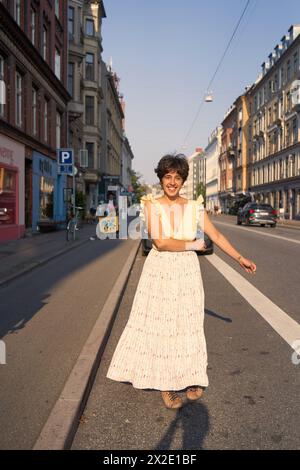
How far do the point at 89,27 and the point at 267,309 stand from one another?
40965 millimetres

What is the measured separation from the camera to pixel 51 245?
15.2 metres

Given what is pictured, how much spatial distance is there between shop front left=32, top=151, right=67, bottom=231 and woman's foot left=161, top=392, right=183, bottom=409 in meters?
18.4

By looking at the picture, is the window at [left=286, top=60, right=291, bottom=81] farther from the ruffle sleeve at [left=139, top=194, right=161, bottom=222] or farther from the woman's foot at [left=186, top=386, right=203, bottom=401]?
the woman's foot at [left=186, top=386, right=203, bottom=401]

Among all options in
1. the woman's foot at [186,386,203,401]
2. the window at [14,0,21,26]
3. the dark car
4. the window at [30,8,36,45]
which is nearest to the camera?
the woman's foot at [186,386,203,401]

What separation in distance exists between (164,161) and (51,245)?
12.4 m

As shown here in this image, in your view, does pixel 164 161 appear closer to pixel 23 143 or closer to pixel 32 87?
pixel 23 143

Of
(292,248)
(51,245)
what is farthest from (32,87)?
(292,248)

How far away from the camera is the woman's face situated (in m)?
3.25

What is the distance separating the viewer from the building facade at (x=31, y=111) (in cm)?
1663

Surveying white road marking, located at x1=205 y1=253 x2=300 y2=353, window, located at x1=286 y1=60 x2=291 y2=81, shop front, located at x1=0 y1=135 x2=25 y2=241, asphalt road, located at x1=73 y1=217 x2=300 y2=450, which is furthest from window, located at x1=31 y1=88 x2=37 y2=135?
window, located at x1=286 y1=60 x2=291 y2=81

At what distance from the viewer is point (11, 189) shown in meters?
17.4

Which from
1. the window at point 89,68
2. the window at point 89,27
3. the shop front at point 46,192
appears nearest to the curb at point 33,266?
the shop front at point 46,192

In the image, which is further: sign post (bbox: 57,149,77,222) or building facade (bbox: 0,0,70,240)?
building facade (bbox: 0,0,70,240)

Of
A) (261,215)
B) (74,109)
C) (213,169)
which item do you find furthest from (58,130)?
(213,169)
